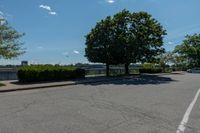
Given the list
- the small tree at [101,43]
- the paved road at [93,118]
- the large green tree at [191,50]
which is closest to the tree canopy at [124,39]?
the small tree at [101,43]

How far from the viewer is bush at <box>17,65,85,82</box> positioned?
2336 centimetres

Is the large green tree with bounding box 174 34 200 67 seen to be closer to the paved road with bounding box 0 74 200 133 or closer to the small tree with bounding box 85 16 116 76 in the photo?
the small tree with bounding box 85 16 116 76

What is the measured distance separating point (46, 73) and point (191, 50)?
6491 centimetres

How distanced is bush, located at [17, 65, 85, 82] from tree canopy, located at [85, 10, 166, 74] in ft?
19.8

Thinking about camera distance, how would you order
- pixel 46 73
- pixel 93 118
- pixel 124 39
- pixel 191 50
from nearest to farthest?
pixel 93 118 → pixel 46 73 → pixel 124 39 → pixel 191 50

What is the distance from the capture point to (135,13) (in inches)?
1475

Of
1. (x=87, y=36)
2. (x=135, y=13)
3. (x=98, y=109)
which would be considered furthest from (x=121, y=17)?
(x=98, y=109)

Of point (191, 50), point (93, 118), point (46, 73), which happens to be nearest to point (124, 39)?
point (46, 73)

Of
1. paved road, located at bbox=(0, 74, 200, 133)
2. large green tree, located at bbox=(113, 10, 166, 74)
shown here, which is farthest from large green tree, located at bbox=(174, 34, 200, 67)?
paved road, located at bbox=(0, 74, 200, 133)

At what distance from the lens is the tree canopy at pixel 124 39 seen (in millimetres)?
35000

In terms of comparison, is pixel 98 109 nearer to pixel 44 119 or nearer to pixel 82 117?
pixel 82 117

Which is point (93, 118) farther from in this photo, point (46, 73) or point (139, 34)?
point (139, 34)

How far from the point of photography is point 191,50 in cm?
8406

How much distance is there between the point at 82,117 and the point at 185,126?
293 centimetres
